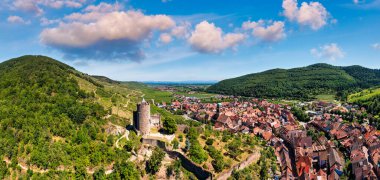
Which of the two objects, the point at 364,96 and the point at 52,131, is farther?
the point at 364,96

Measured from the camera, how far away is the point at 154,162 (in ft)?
135

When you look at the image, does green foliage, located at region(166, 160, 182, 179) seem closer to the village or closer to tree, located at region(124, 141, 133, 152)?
tree, located at region(124, 141, 133, 152)

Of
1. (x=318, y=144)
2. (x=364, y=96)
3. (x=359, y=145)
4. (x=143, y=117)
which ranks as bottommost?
(x=318, y=144)

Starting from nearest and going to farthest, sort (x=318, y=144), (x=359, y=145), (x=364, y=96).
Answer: (x=359, y=145) → (x=318, y=144) → (x=364, y=96)

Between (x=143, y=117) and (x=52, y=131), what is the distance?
1493cm

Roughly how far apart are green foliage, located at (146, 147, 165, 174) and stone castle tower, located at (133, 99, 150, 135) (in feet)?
20.7

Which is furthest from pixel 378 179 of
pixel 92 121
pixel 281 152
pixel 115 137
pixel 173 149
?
pixel 92 121

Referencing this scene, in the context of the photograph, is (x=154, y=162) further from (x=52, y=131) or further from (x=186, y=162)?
(x=52, y=131)

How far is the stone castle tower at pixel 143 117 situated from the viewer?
46.2 m

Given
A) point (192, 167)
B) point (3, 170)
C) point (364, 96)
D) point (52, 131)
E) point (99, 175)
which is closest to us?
point (3, 170)

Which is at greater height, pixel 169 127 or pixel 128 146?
pixel 169 127

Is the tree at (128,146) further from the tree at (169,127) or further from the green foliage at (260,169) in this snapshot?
the green foliage at (260,169)

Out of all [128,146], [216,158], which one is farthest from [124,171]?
[216,158]

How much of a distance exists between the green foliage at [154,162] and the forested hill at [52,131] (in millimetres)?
2412
